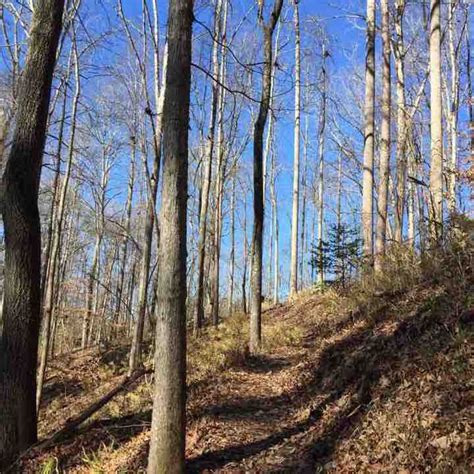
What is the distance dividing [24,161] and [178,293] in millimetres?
2780

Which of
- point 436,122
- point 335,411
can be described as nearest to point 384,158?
point 436,122

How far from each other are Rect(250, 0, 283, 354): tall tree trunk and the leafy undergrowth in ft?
1.63

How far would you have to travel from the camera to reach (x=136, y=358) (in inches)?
424

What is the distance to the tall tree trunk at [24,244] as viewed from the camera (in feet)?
18.1

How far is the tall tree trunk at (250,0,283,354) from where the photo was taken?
8875mm

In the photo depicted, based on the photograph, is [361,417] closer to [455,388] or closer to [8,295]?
[455,388]

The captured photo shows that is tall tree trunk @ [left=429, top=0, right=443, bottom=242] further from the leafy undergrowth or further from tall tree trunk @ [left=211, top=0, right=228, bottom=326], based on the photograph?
tall tree trunk @ [left=211, top=0, right=228, bottom=326]

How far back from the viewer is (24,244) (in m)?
5.70

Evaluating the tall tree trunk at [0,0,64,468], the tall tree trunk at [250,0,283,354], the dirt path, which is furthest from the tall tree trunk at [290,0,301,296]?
the tall tree trunk at [0,0,64,468]

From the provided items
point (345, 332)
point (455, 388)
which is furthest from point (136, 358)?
point (455, 388)

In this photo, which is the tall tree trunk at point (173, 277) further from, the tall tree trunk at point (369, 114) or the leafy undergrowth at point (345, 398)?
the tall tree trunk at point (369, 114)

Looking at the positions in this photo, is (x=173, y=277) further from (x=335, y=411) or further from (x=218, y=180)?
(x=218, y=180)

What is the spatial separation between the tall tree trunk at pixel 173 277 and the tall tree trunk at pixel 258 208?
429cm

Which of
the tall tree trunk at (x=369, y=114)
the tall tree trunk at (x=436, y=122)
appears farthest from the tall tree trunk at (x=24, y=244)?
the tall tree trunk at (x=369, y=114)
